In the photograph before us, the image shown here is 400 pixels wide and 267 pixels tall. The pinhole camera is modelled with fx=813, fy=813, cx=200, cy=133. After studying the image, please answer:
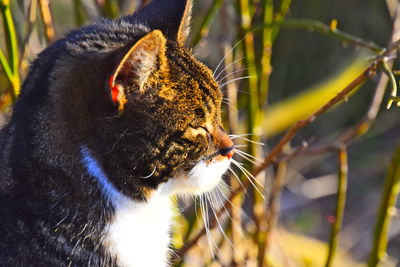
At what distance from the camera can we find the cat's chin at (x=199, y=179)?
6.67 ft

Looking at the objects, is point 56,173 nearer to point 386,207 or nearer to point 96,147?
point 96,147

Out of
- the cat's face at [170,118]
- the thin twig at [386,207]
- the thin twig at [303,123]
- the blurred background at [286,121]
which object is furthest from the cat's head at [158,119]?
the thin twig at [386,207]

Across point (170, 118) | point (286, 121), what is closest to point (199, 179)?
point (170, 118)

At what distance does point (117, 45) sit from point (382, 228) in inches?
43.8

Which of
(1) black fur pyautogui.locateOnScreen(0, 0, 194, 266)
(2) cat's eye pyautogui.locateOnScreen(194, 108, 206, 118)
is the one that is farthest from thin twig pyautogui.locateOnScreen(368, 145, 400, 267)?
(1) black fur pyautogui.locateOnScreen(0, 0, 194, 266)

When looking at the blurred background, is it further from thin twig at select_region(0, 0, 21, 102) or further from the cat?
the cat

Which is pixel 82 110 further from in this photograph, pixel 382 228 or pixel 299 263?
pixel 299 263

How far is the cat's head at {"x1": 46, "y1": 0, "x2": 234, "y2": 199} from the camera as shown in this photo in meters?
1.84

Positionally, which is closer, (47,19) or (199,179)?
(199,179)

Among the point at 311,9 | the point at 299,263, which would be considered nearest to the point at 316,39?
the point at 311,9

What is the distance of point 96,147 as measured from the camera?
193 centimetres

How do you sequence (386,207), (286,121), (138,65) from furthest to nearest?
(286,121) < (386,207) < (138,65)

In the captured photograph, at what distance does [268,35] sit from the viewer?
2637 mm

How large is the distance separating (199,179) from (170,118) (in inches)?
7.9
